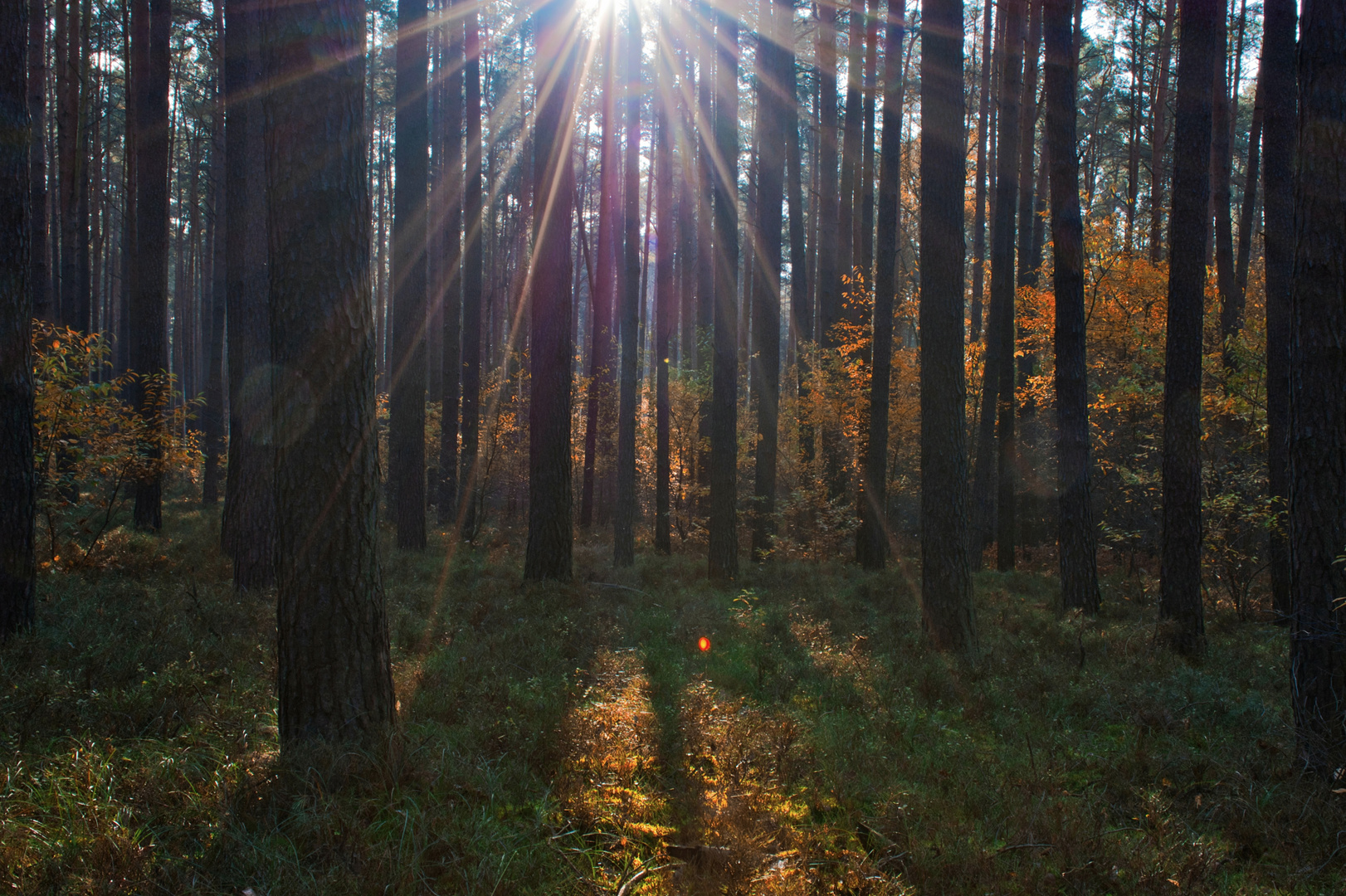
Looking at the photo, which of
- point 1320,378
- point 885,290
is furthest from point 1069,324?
point 1320,378

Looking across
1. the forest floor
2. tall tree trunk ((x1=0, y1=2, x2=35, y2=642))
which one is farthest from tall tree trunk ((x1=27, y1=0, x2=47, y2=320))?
the forest floor

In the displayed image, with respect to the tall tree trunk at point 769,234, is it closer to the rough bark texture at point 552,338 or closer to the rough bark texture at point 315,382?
the rough bark texture at point 552,338

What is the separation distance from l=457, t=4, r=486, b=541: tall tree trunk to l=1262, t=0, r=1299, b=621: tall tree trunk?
13234 mm

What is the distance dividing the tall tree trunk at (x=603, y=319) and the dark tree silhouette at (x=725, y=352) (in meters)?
2.41

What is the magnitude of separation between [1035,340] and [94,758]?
18247 mm

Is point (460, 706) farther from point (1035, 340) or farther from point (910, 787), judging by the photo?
point (1035, 340)

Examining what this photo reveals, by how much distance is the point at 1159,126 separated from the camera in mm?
21297

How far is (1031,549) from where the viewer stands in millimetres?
17484

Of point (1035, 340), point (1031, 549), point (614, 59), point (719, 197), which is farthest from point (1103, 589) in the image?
point (614, 59)

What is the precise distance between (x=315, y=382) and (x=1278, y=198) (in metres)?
12.2

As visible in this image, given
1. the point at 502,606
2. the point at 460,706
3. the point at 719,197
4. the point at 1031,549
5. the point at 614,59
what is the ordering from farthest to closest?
1. the point at 1031,549
2. the point at 614,59
3. the point at 719,197
4. the point at 502,606
5. the point at 460,706

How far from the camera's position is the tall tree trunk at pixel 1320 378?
4527 mm

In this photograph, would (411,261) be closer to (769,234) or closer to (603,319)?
(769,234)

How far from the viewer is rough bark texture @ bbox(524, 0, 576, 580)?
9930 millimetres
